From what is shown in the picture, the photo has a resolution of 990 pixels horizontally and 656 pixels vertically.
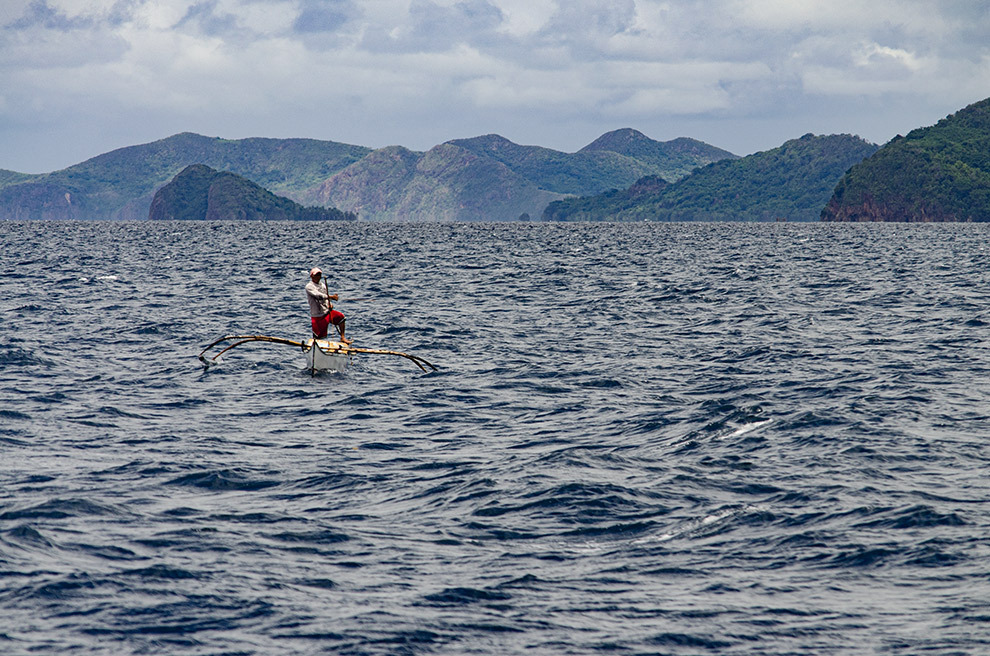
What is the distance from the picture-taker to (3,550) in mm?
12453

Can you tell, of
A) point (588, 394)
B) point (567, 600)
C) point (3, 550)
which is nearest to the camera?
point (567, 600)

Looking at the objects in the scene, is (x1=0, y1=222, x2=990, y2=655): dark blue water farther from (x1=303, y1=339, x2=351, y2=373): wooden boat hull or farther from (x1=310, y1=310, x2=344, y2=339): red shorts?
(x1=310, y1=310, x2=344, y2=339): red shorts

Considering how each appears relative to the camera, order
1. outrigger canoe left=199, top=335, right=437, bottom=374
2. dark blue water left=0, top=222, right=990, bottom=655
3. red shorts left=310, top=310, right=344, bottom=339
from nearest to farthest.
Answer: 1. dark blue water left=0, top=222, right=990, bottom=655
2. outrigger canoe left=199, top=335, right=437, bottom=374
3. red shorts left=310, top=310, right=344, bottom=339

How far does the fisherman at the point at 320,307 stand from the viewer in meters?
25.8

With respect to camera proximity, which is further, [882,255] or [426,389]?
[882,255]

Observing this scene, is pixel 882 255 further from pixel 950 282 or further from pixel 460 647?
pixel 460 647

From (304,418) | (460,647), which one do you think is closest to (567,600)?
(460,647)

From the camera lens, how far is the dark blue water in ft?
34.4

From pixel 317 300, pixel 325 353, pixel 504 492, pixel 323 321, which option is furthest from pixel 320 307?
pixel 504 492

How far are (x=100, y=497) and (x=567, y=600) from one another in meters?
7.25

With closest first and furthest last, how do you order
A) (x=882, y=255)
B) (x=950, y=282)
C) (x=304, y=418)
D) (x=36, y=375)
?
(x=304, y=418) < (x=36, y=375) < (x=950, y=282) < (x=882, y=255)

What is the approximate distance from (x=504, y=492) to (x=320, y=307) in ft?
40.2

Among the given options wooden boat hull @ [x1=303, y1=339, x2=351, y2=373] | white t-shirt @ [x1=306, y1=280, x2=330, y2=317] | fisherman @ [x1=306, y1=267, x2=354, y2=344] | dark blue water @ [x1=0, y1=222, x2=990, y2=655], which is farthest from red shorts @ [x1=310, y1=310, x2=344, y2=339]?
dark blue water @ [x1=0, y1=222, x2=990, y2=655]

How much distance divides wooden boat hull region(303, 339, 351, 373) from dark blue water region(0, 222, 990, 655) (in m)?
0.43
